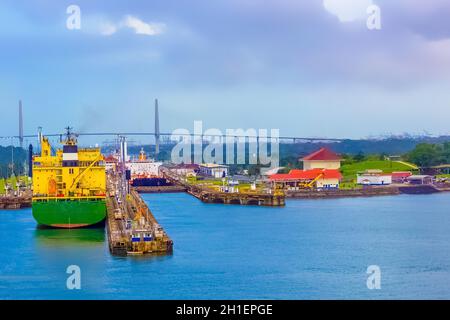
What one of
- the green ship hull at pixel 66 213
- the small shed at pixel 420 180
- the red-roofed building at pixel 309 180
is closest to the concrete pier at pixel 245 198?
the red-roofed building at pixel 309 180

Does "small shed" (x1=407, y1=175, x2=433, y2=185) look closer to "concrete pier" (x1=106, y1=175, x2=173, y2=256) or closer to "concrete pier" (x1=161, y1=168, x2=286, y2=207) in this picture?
"concrete pier" (x1=161, y1=168, x2=286, y2=207)

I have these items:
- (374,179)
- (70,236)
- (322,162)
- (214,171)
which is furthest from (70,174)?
(214,171)

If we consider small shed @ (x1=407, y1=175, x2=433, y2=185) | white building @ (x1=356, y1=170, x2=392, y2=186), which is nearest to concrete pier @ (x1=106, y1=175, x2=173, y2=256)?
white building @ (x1=356, y1=170, x2=392, y2=186)

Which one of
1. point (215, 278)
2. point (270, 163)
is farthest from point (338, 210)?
point (270, 163)

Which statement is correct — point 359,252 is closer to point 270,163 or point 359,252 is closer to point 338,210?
point 338,210

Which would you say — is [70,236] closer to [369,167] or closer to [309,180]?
[309,180]

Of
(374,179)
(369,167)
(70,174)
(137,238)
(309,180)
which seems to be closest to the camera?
(137,238)

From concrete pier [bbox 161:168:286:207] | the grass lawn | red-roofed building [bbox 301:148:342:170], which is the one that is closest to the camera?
concrete pier [bbox 161:168:286:207]
